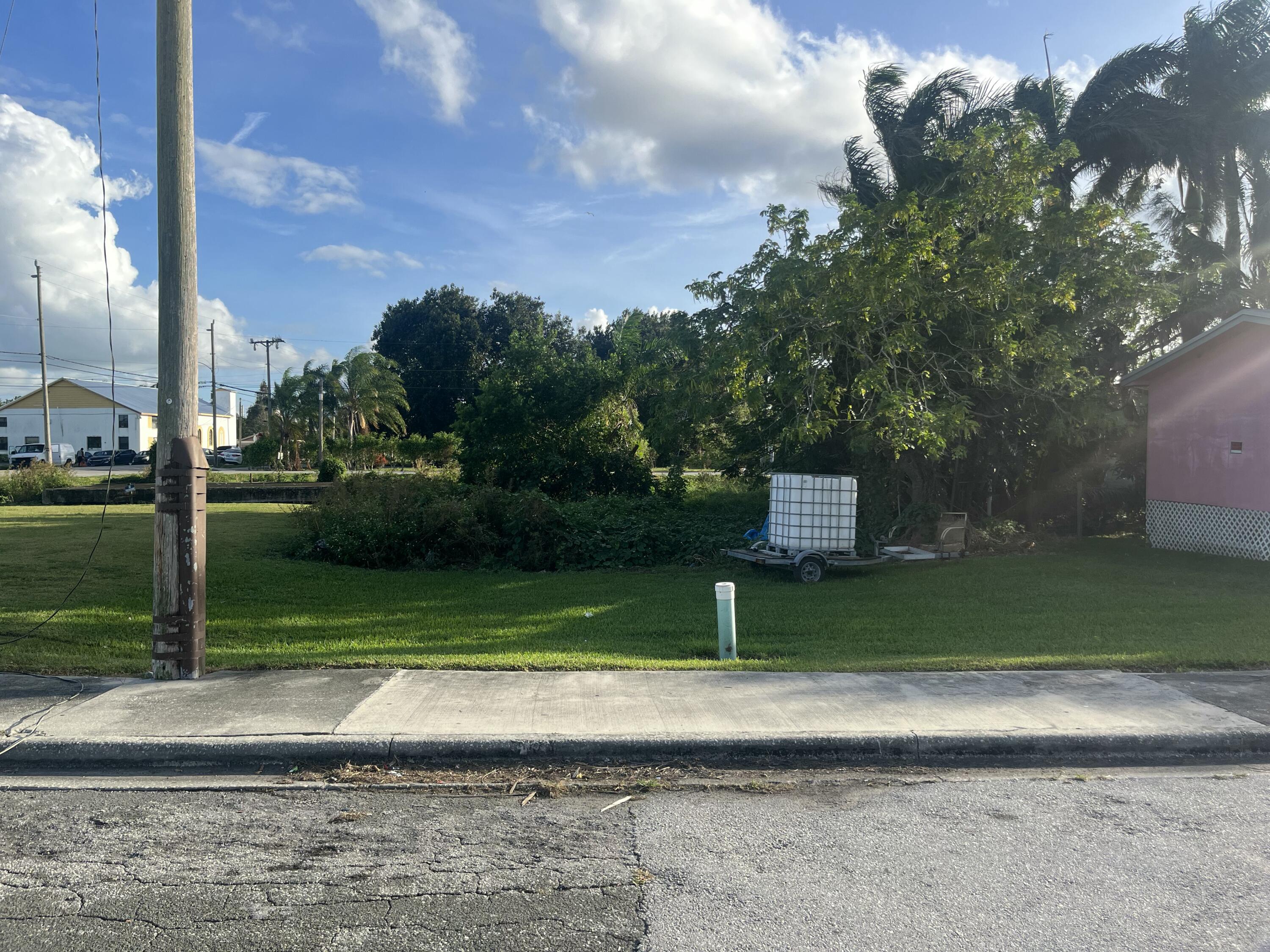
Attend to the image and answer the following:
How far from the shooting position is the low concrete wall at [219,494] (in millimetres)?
25062

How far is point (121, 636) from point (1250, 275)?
2403cm

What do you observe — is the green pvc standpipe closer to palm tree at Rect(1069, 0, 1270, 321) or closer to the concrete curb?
the concrete curb

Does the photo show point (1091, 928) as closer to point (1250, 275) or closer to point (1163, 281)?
point (1163, 281)

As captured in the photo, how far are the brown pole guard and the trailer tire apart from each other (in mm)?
8700

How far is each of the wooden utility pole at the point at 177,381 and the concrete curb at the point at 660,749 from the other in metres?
1.62

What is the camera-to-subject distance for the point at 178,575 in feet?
23.7

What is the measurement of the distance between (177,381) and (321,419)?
142ft

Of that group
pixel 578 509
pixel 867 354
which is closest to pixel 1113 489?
pixel 867 354

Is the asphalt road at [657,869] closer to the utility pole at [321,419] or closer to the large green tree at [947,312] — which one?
the large green tree at [947,312]

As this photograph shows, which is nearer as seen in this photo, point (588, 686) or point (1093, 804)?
point (1093, 804)

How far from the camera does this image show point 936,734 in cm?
585

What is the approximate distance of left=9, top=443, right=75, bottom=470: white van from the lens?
56.2 meters

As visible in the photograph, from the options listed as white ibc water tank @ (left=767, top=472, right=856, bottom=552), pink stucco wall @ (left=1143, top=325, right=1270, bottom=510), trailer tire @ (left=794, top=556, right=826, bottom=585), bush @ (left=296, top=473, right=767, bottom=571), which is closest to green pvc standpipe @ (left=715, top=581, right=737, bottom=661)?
trailer tire @ (left=794, top=556, right=826, bottom=585)

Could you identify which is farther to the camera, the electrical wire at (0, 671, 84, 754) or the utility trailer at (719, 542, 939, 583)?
the utility trailer at (719, 542, 939, 583)
